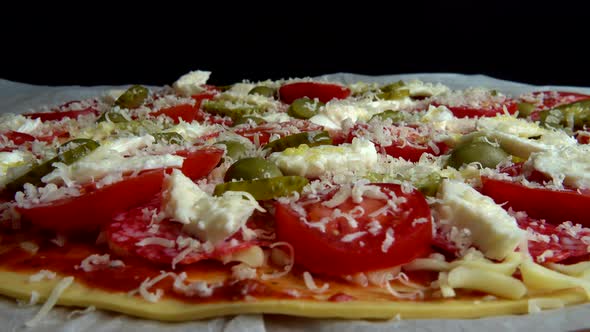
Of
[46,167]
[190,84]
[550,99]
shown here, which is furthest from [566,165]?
[190,84]

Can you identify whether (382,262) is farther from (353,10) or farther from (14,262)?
(353,10)

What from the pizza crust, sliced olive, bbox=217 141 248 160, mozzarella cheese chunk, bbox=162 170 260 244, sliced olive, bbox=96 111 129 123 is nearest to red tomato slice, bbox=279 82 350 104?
sliced olive, bbox=96 111 129 123

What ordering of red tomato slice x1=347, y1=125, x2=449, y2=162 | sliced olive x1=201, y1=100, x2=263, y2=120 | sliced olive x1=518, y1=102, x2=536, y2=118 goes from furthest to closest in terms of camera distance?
1. sliced olive x1=518, y1=102, x2=536, y2=118
2. sliced olive x1=201, y1=100, x2=263, y2=120
3. red tomato slice x1=347, y1=125, x2=449, y2=162

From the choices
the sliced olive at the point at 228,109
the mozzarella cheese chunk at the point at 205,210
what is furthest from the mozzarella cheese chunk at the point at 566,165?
the sliced olive at the point at 228,109

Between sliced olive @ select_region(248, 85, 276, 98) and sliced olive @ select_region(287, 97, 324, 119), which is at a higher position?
sliced olive @ select_region(287, 97, 324, 119)

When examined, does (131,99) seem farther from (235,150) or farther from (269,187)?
(269,187)

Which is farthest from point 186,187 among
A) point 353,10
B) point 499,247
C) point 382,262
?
point 353,10

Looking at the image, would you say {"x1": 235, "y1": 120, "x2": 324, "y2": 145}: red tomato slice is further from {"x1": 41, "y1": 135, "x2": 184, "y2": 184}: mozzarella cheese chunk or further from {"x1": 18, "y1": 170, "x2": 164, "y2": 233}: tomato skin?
{"x1": 18, "y1": 170, "x2": 164, "y2": 233}: tomato skin

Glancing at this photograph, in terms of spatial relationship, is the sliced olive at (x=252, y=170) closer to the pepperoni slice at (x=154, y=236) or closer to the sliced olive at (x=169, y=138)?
the pepperoni slice at (x=154, y=236)
